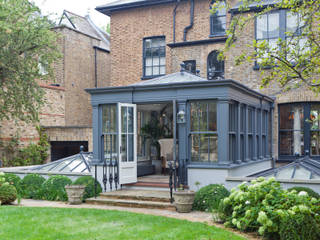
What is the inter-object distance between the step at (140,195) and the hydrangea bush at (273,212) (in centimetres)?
237

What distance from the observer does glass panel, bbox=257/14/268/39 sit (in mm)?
15797

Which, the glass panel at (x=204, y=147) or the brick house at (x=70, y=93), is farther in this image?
the brick house at (x=70, y=93)

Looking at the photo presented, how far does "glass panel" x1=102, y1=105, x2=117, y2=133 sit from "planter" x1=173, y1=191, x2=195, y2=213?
309 centimetres

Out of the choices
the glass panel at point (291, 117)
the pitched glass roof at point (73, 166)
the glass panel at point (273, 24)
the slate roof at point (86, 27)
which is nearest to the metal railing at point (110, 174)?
the pitched glass roof at point (73, 166)

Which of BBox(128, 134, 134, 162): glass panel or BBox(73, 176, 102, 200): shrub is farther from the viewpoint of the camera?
BBox(128, 134, 134, 162): glass panel

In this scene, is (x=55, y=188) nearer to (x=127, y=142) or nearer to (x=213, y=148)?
(x=127, y=142)

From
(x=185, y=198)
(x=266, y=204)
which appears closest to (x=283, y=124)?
(x=185, y=198)

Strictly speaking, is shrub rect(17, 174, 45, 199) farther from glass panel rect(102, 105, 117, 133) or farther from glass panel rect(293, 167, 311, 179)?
glass panel rect(293, 167, 311, 179)

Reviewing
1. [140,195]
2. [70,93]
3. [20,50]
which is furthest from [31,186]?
[70,93]

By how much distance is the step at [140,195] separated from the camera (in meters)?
10.2

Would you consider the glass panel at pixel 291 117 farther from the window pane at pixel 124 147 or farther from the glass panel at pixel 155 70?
the window pane at pixel 124 147

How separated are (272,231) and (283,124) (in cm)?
935

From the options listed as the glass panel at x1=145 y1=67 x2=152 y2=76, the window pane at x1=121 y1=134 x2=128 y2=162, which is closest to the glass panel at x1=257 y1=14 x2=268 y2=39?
the glass panel at x1=145 y1=67 x2=152 y2=76

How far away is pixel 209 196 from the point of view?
948 centimetres
